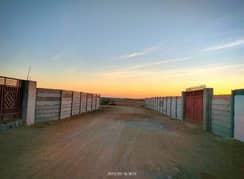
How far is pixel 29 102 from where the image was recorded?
8.52 meters

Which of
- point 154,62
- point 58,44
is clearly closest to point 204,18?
point 154,62

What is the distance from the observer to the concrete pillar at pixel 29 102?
8.29 m

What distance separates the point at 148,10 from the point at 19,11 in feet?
22.2

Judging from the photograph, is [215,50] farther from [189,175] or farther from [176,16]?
[189,175]

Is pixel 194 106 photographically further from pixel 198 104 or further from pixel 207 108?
pixel 207 108

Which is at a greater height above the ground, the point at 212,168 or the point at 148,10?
the point at 148,10

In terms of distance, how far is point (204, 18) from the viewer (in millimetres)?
7840

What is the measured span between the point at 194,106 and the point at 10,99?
1183cm

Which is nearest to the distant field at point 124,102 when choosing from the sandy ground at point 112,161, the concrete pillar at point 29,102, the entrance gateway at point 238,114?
the concrete pillar at point 29,102

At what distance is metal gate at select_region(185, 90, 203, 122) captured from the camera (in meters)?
10.6

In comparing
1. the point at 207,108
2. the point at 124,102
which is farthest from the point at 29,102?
the point at 124,102

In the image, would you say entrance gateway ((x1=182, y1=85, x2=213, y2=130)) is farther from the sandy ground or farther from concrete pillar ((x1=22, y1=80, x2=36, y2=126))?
concrete pillar ((x1=22, y1=80, x2=36, y2=126))

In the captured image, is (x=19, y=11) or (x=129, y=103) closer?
(x=19, y=11)

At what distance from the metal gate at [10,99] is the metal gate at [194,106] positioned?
36.7 feet
